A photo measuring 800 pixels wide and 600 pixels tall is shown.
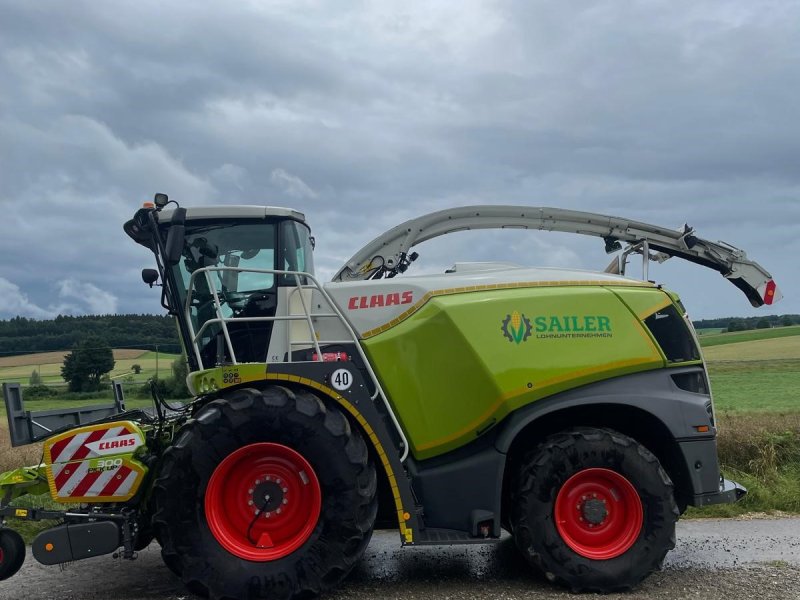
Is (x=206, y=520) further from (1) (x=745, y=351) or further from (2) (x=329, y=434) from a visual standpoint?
(1) (x=745, y=351)

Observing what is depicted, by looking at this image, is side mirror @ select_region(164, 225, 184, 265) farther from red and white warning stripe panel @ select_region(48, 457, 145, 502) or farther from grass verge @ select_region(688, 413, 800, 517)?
grass verge @ select_region(688, 413, 800, 517)

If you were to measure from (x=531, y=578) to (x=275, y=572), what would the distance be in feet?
6.06

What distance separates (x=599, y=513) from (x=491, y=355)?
1.33 metres

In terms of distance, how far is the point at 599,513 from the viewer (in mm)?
4648

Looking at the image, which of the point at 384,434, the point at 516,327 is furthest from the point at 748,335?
the point at 384,434

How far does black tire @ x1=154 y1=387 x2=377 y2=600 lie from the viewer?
4.30 metres

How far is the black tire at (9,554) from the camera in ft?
15.3

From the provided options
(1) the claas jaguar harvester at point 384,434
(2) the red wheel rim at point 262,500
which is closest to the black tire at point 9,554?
(1) the claas jaguar harvester at point 384,434

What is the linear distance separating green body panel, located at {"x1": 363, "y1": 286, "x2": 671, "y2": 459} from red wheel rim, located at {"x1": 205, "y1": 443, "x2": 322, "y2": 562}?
821 mm

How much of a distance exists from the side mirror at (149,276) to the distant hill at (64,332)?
10488mm

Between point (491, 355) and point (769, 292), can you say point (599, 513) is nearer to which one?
point (491, 355)

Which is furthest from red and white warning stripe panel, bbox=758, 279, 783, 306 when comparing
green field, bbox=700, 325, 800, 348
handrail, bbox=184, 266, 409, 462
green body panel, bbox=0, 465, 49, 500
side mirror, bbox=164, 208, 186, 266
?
green field, bbox=700, 325, 800, 348

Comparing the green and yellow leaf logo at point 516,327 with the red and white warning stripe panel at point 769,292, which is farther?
the red and white warning stripe panel at point 769,292

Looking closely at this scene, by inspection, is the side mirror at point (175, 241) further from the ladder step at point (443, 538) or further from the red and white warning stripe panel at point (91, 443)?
the ladder step at point (443, 538)
